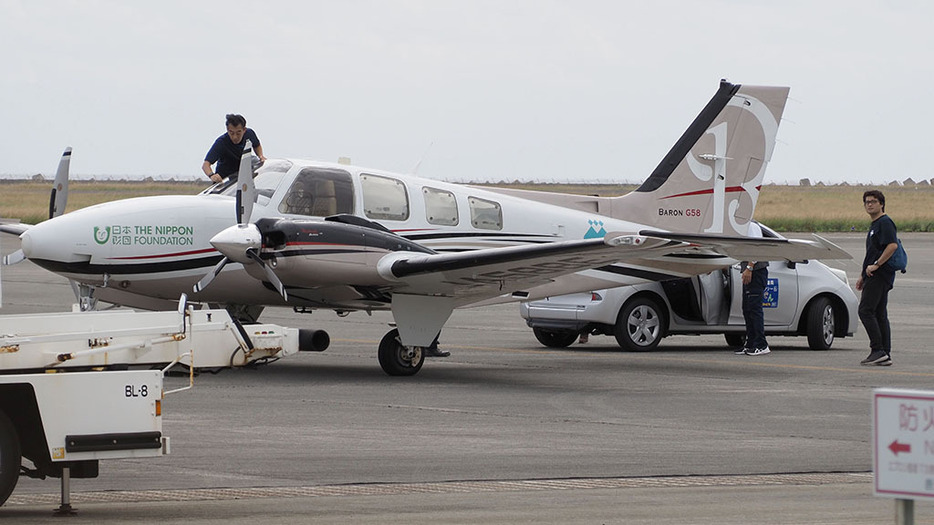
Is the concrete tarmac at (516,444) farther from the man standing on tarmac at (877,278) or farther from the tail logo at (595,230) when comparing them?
the tail logo at (595,230)

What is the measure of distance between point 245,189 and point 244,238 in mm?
612

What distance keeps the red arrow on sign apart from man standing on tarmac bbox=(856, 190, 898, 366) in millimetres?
12399

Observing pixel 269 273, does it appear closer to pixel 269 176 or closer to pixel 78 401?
pixel 269 176

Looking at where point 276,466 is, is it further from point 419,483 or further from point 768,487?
point 768,487

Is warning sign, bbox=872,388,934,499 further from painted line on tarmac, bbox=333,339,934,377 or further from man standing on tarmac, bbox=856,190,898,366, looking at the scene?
man standing on tarmac, bbox=856,190,898,366

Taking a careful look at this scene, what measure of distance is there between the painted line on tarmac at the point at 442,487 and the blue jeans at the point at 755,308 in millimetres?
8721

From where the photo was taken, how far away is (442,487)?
869 centimetres

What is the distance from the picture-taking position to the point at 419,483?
8820 millimetres

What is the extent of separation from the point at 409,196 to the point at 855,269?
2616 centimetres

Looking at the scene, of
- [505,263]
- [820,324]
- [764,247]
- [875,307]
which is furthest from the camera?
[820,324]

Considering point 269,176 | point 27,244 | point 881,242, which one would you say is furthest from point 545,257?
point 27,244

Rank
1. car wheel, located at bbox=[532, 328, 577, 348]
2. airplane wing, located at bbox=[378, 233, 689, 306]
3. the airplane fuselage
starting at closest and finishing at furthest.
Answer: airplane wing, located at bbox=[378, 233, 689, 306] → the airplane fuselage → car wheel, located at bbox=[532, 328, 577, 348]

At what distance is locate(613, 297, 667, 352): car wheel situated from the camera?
18.4m

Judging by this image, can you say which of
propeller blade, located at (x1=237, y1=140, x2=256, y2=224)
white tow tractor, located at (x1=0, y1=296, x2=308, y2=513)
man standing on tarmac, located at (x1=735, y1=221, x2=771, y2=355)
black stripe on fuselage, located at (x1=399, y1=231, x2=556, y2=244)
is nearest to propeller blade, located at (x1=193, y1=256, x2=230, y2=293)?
propeller blade, located at (x1=237, y1=140, x2=256, y2=224)
